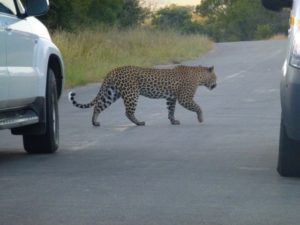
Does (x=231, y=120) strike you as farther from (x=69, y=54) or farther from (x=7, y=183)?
(x=69, y=54)

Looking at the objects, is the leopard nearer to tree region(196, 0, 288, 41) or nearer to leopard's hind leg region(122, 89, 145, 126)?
leopard's hind leg region(122, 89, 145, 126)

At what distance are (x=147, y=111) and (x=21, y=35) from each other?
7.19 meters

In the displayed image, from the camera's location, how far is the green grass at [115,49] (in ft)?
85.0

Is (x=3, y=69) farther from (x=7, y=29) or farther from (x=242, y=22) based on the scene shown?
(x=242, y=22)

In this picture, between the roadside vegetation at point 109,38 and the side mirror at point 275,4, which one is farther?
the roadside vegetation at point 109,38

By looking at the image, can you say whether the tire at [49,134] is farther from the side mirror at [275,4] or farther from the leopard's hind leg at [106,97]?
the leopard's hind leg at [106,97]

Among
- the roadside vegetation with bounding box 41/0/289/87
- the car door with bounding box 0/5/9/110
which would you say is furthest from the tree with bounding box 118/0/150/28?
the car door with bounding box 0/5/9/110

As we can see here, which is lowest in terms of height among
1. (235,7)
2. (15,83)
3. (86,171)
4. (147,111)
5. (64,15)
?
(235,7)

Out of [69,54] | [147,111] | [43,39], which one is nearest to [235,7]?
[69,54]

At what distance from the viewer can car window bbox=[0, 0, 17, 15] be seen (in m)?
9.54

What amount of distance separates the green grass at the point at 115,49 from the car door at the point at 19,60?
1291cm

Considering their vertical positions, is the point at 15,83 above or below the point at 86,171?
above

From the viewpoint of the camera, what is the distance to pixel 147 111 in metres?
16.6

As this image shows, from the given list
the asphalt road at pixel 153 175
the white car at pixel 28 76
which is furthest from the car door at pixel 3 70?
the asphalt road at pixel 153 175
